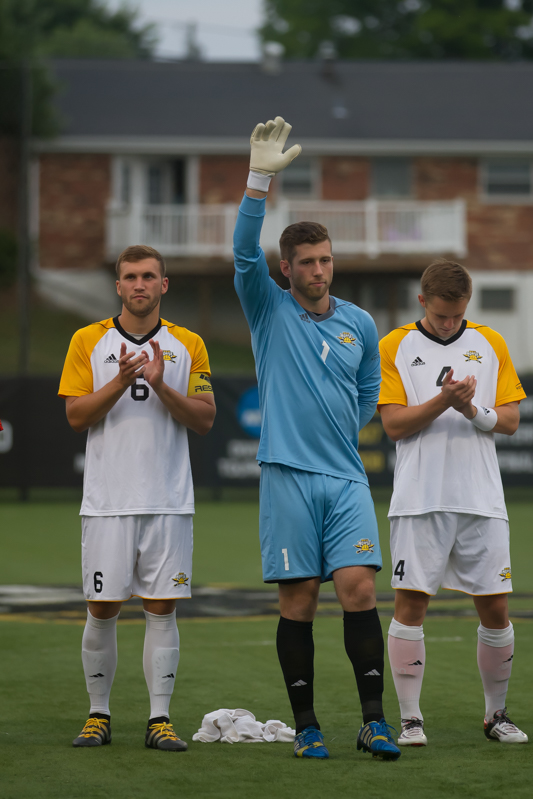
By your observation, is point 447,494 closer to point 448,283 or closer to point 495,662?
point 495,662

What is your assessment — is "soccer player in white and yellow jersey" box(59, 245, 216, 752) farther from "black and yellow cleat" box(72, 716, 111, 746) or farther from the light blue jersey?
the light blue jersey

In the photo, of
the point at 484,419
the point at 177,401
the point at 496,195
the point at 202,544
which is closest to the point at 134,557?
the point at 177,401

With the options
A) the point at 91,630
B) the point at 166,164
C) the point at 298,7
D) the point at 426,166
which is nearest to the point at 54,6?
the point at 298,7

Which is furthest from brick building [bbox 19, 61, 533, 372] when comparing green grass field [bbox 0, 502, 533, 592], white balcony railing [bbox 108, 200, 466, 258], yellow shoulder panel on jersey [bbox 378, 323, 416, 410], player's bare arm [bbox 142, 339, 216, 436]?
player's bare arm [bbox 142, 339, 216, 436]

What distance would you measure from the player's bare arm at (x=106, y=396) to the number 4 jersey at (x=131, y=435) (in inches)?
3.5

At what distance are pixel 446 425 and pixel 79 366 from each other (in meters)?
1.73

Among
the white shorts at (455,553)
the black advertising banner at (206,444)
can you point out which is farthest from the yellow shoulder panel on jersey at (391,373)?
the black advertising banner at (206,444)

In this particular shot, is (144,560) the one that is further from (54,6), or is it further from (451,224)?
(54,6)

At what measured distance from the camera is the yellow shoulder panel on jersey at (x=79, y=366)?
5254mm

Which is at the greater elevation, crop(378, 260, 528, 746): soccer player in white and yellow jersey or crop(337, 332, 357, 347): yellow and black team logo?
crop(337, 332, 357, 347): yellow and black team logo

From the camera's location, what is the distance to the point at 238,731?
17.4 ft

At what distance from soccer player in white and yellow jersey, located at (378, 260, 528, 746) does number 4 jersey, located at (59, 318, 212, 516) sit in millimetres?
987

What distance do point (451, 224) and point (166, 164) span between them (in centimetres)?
821

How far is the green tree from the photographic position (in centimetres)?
4572
